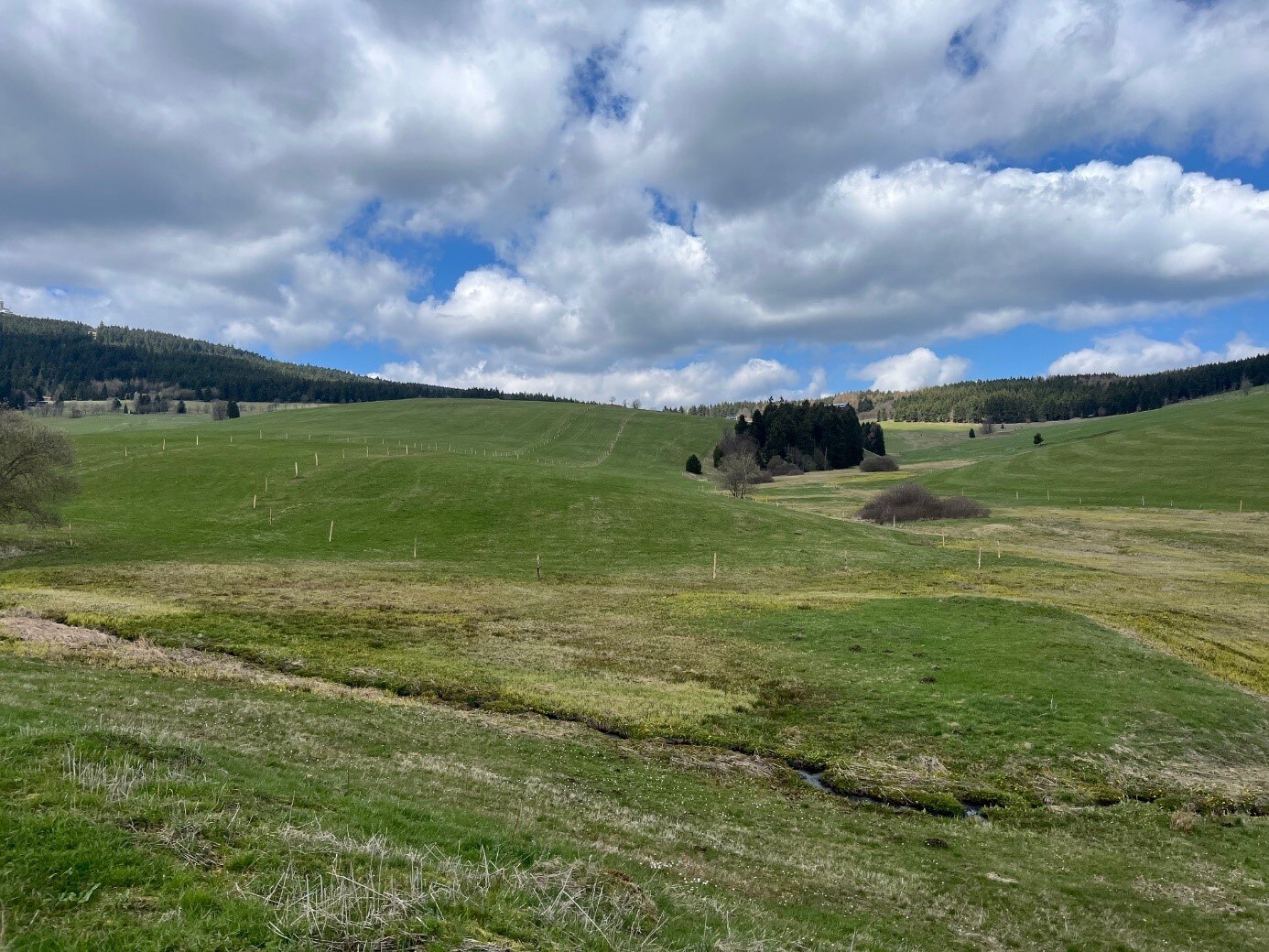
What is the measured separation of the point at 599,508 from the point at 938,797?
66.3 meters

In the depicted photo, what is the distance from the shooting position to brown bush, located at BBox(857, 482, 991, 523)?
104 meters

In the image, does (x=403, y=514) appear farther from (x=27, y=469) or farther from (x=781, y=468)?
(x=781, y=468)

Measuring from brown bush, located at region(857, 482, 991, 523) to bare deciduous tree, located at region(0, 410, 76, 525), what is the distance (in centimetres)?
9827

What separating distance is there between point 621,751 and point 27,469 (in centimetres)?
6126

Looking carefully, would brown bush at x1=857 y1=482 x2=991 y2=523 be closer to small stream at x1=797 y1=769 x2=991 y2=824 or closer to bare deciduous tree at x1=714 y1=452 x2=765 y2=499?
bare deciduous tree at x1=714 y1=452 x2=765 y2=499

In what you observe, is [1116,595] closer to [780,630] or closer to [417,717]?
[780,630]

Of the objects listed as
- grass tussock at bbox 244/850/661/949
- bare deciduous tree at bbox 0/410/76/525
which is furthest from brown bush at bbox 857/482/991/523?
grass tussock at bbox 244/850/661/949

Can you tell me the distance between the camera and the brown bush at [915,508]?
4097 inches

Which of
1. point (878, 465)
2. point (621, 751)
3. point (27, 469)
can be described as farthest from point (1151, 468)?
point (27, 469)

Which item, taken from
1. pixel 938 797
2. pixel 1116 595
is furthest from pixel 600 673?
pixel 1116 595

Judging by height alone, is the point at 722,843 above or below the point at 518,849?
below

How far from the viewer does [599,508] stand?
3351 inches

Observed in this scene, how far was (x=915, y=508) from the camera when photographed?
105125 millimetres

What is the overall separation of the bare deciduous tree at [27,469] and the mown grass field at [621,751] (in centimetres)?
499
